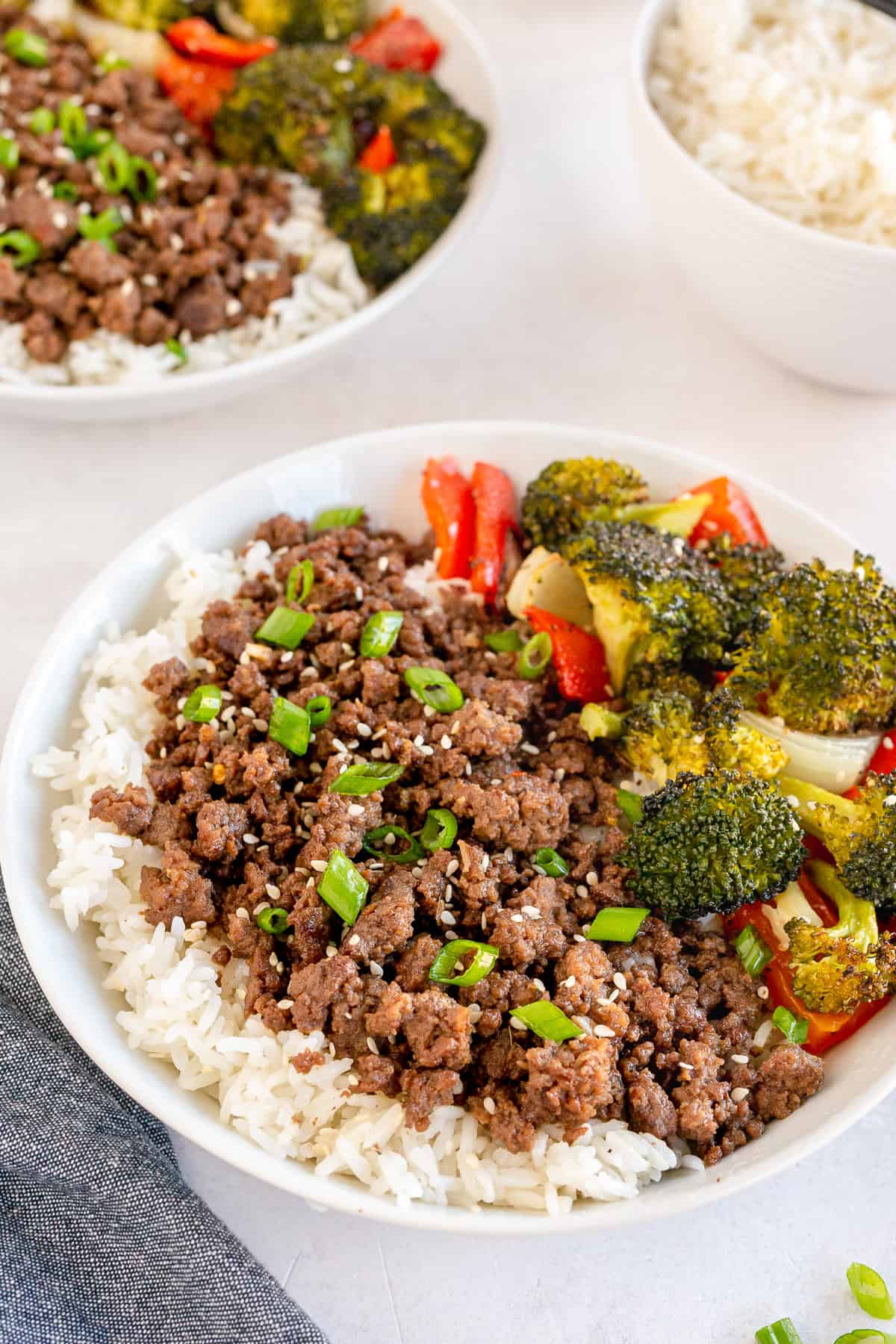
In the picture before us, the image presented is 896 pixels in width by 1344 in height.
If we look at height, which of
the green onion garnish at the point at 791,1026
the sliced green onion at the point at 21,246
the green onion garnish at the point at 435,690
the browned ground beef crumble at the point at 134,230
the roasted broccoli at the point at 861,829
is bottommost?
the sliced green onion at the point at 21,246

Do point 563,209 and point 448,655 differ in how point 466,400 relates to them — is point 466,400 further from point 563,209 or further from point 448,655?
point 448,655

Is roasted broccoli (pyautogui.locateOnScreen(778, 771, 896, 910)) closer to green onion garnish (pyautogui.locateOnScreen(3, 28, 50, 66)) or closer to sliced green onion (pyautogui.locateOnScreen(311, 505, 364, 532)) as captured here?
sliced green onion (pyautogui.locateOnScreen(311, 505, 364, 532))

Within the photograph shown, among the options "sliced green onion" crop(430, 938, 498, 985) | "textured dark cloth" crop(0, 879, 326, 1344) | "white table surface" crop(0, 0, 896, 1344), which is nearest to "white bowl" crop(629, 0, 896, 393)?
"white table surface" crop(0, 0, 896, 1344)

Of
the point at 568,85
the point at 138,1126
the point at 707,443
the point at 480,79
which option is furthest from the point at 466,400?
the point at 138,1126

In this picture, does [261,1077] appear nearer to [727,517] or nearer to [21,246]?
[727,517]

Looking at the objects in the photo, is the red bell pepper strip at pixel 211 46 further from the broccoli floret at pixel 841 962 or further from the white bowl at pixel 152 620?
the broccoli floret at pixel 841 962

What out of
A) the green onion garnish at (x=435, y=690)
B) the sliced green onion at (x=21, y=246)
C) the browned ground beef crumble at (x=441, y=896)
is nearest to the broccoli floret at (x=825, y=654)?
the browned ground beef crumble at (x=441, y=896)
